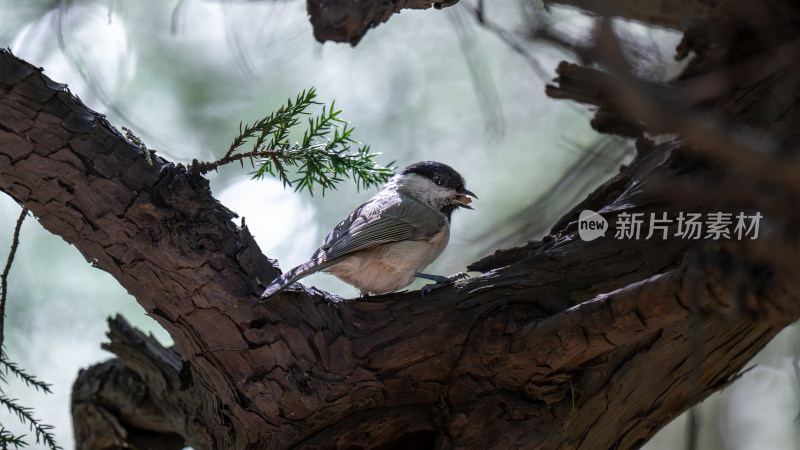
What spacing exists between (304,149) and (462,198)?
1.25m

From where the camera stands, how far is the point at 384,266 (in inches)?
115

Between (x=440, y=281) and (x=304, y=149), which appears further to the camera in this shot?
(x=440, y=281)

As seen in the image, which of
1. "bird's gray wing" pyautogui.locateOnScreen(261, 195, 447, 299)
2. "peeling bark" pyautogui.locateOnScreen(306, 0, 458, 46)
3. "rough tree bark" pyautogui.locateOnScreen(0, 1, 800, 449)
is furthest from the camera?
"bird's gray wing" pyautogui.locateOnScreen(261, 195, 447, 299)

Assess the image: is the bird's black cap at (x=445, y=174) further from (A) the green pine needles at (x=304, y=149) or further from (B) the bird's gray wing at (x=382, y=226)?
(A) the green pine needles at (x=304, y=149)

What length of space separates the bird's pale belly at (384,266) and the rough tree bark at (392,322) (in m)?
0.36

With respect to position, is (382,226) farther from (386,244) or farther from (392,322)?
(392,322)

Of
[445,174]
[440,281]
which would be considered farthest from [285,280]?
[445,174]

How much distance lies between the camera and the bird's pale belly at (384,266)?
286 cm

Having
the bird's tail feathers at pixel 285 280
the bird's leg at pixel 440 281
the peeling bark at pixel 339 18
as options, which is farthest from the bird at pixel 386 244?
the peeling bark at pixel 339 18

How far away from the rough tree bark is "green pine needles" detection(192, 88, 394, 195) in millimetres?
210

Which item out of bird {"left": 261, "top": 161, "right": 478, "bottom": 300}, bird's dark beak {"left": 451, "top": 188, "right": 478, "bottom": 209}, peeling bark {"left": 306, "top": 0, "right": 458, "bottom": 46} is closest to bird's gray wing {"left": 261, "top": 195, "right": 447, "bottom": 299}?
bird {"left": 261, "top": 161, "right": 478, "bottom": 300}

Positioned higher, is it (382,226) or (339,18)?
(382,226)

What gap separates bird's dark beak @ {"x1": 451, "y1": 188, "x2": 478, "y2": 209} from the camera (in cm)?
342

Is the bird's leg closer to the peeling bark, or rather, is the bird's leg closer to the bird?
the bird
